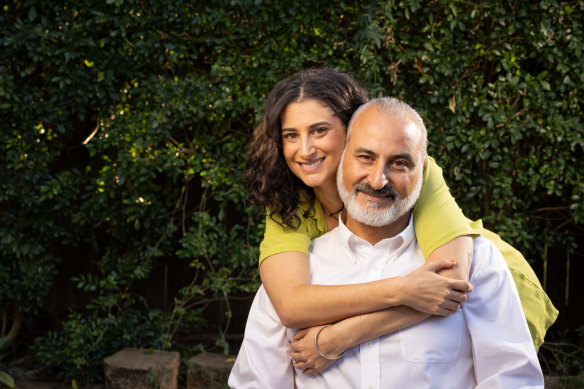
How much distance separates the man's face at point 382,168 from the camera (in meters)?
2.12

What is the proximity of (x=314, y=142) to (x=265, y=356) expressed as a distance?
832 mm

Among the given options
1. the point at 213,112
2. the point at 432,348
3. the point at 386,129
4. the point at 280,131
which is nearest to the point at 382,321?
the point at 432,348

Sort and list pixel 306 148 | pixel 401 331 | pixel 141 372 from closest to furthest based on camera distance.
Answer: pixel 401 331
pixel 306 148
pixel 141 372

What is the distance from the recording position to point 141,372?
3.95 meters

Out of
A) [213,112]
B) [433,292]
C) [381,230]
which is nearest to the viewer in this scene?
[433,292]

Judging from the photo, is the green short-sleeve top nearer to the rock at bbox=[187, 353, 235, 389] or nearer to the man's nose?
the man's nose

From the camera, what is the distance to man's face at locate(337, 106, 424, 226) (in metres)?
2.12

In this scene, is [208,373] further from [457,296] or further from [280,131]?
[457,296]

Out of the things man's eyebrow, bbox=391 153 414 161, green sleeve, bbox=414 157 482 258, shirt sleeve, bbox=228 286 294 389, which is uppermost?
man's eyebrow, bbox=391 153 414 161

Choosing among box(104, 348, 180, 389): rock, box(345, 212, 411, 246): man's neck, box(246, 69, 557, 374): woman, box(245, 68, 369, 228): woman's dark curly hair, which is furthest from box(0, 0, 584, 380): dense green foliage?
box(345, 212, 411, 246): man's neck

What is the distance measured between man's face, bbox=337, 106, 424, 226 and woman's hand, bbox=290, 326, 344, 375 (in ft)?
1.38

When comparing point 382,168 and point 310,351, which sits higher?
point 382,168

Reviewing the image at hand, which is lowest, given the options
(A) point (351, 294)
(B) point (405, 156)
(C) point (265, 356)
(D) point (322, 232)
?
(C) point (265, 356)

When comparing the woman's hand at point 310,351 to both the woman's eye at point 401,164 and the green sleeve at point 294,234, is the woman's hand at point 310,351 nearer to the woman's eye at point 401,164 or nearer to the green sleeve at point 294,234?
the green sleeve at point 294,234
